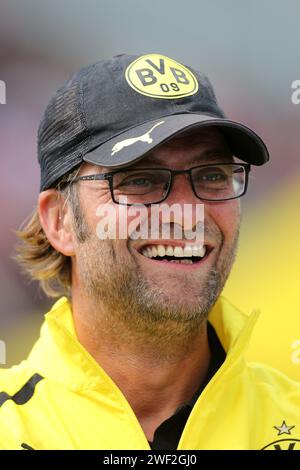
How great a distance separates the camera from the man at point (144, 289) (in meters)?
1.67

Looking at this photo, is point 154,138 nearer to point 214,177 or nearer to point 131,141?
point 131,141

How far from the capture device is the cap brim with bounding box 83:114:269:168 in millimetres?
1653

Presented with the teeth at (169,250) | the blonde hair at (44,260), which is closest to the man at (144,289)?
the teeth at (169,250)

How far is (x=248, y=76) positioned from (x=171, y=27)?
1.83 ft

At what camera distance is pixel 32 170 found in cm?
→ 399

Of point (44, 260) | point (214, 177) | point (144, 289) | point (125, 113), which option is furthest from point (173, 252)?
point (44, 260)

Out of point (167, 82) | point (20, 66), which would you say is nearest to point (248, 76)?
point (20, 66)

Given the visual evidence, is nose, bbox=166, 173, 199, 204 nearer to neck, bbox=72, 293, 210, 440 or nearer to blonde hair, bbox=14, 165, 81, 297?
neck, bbox=72, 293, 210, 440

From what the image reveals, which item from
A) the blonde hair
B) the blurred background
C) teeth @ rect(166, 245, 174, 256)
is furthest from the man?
the blurred background

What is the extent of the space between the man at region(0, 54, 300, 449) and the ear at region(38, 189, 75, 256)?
0.01 metres

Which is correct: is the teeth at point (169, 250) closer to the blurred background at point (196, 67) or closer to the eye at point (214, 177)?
the eye at point (214, 177)

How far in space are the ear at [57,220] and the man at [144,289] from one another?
1cm

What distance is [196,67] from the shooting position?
165 inches
